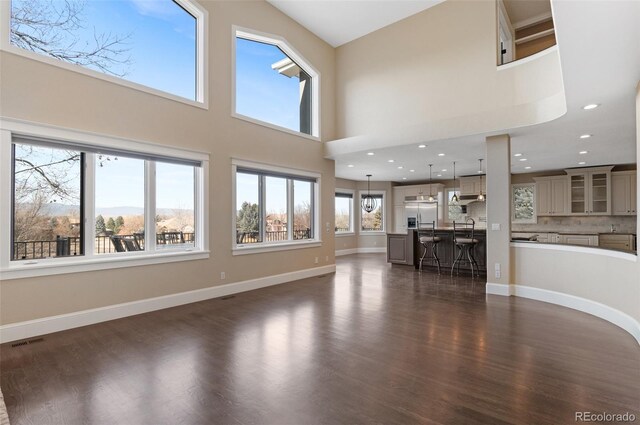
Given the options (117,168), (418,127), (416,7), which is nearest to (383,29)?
(416,7)

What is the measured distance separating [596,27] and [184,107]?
4.80 m

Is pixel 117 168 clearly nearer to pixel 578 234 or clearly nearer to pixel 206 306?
pixel 206 306

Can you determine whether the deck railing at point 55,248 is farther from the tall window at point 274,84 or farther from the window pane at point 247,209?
the tall window at point 274,84

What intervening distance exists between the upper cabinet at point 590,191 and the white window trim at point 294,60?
23.7ft

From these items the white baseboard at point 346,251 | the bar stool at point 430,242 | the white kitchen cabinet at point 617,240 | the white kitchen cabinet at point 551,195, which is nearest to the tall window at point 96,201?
the bar stool at point 430,242

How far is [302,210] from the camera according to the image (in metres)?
7.04

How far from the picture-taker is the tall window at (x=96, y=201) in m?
3.55

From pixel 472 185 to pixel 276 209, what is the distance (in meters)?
6.79

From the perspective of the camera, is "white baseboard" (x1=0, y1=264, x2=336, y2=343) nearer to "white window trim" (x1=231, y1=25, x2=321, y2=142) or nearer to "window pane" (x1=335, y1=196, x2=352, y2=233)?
"white window trim" (x1=231, y1=25, x2=321, y2=142)

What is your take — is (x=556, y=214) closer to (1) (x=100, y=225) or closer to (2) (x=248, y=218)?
(2) (x=248, y=218)

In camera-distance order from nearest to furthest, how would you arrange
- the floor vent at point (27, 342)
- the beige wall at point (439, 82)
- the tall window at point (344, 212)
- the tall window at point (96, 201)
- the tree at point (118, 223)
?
the floor vent at point (27, 342) → the tall window at point (96, 201) → the tree at point (118, 223) → the beige wall at point (439, 82) → the tall window at point (344, 212)

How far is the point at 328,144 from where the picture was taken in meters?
7.18

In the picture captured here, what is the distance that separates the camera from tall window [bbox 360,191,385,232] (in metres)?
11.9

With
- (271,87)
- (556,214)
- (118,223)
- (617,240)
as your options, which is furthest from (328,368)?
(617,240)
